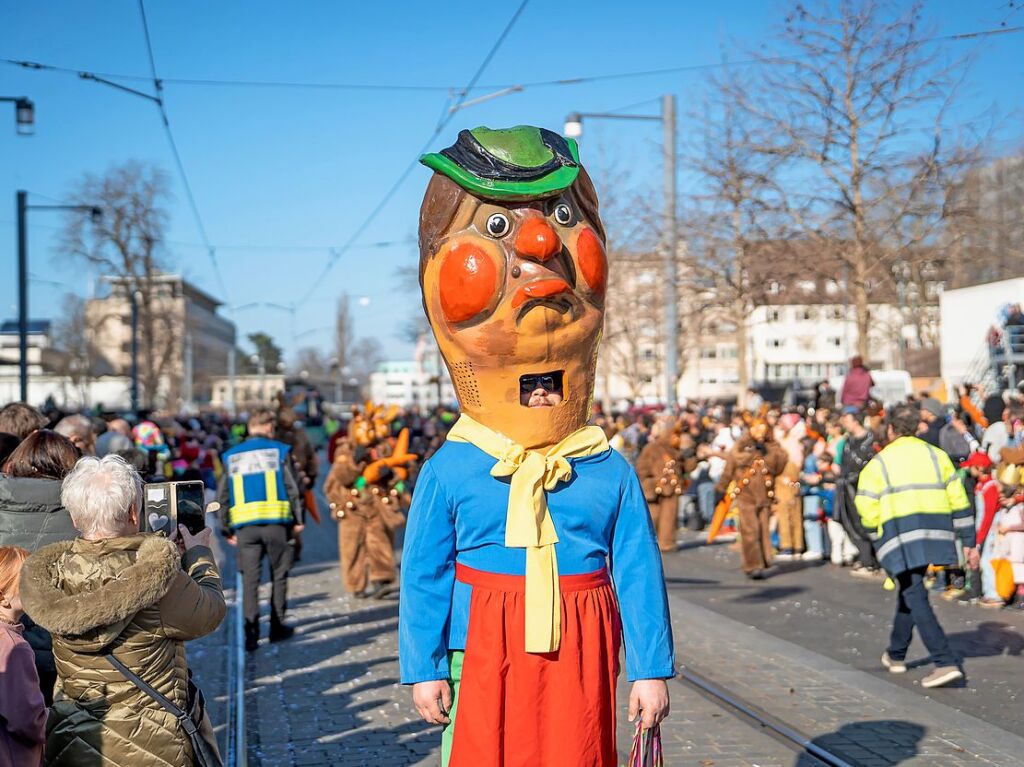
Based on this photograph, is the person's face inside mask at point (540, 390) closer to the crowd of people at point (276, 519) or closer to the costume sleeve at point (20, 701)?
the crowd of people at point (276, 519)

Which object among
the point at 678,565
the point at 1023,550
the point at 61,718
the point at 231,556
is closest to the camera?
the point at 61,718

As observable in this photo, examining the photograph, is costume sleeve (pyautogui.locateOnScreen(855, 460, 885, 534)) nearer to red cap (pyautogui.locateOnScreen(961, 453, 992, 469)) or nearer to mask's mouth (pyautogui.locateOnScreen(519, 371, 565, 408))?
red cap (pyautogui.locateOnScreen(961, 453, 992, 469))

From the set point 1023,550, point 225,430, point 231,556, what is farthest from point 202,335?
point 1023,550

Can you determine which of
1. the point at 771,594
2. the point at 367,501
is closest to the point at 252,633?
the point at 367,501

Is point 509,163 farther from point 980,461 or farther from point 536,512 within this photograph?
point 980,461

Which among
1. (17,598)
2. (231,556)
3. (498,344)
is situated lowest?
(231,556)

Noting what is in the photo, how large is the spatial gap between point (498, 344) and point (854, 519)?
9915 mm

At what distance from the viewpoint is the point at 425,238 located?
14.5ft

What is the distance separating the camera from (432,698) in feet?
13.3

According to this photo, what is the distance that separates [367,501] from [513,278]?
25.5ft

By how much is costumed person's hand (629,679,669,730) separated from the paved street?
2415 mm

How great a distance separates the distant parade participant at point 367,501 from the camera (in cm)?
→ 1170

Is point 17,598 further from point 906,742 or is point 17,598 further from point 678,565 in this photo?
point 678,565

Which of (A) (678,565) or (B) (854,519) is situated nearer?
(B) (854,519)
